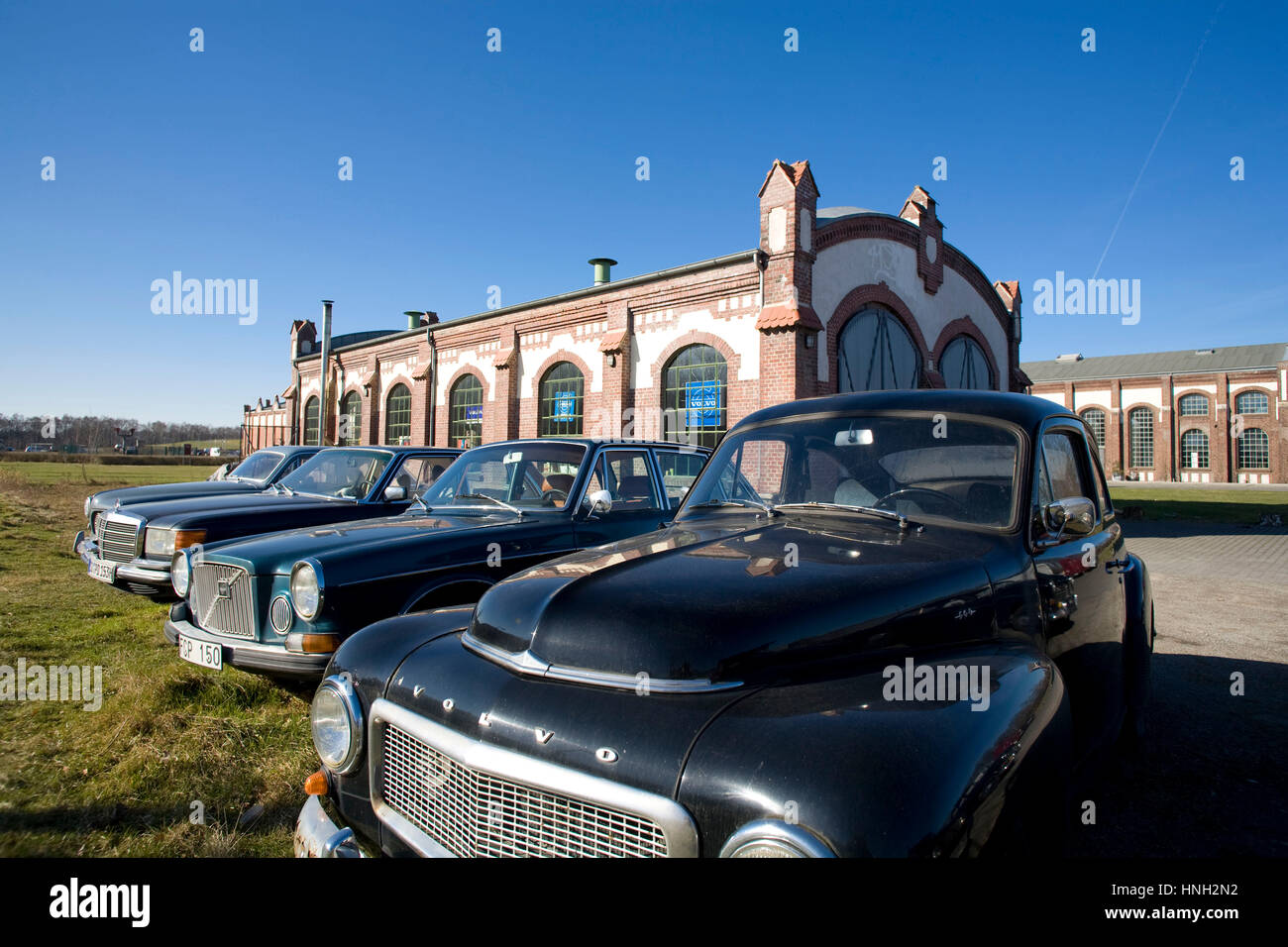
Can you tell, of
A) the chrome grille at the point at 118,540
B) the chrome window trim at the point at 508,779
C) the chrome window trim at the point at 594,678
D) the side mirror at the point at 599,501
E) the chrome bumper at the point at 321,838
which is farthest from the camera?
→ the chrome grille at the point at 118,540

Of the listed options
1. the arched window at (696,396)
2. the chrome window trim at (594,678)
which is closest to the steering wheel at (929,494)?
the chrome window trim at (594,678)

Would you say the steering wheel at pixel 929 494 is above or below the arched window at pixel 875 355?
below

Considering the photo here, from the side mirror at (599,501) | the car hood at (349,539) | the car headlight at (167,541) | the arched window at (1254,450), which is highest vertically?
the arched window at (1254,450)

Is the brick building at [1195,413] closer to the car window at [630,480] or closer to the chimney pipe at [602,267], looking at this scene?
the chimney pipe at [602,267]

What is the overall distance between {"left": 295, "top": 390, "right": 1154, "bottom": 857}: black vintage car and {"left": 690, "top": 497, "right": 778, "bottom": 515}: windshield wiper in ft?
0.14

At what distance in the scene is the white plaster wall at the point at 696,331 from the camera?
47.1 feet

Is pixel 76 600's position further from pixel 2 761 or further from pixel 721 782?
pixel 721 782

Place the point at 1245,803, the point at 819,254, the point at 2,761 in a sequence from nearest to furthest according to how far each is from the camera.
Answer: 1. the point at 1245,803
2. the point at 2,761
3. the point at 819,254

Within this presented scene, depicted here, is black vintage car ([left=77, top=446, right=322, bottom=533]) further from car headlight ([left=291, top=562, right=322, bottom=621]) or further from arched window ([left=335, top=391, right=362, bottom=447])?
arched window ([left=335, top=391, right=362, bottom=447])

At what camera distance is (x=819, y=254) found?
1412 centimetres

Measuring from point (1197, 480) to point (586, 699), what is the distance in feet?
212

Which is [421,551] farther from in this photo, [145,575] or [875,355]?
[875,355]

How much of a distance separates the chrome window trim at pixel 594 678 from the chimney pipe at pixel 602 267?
19623mm
